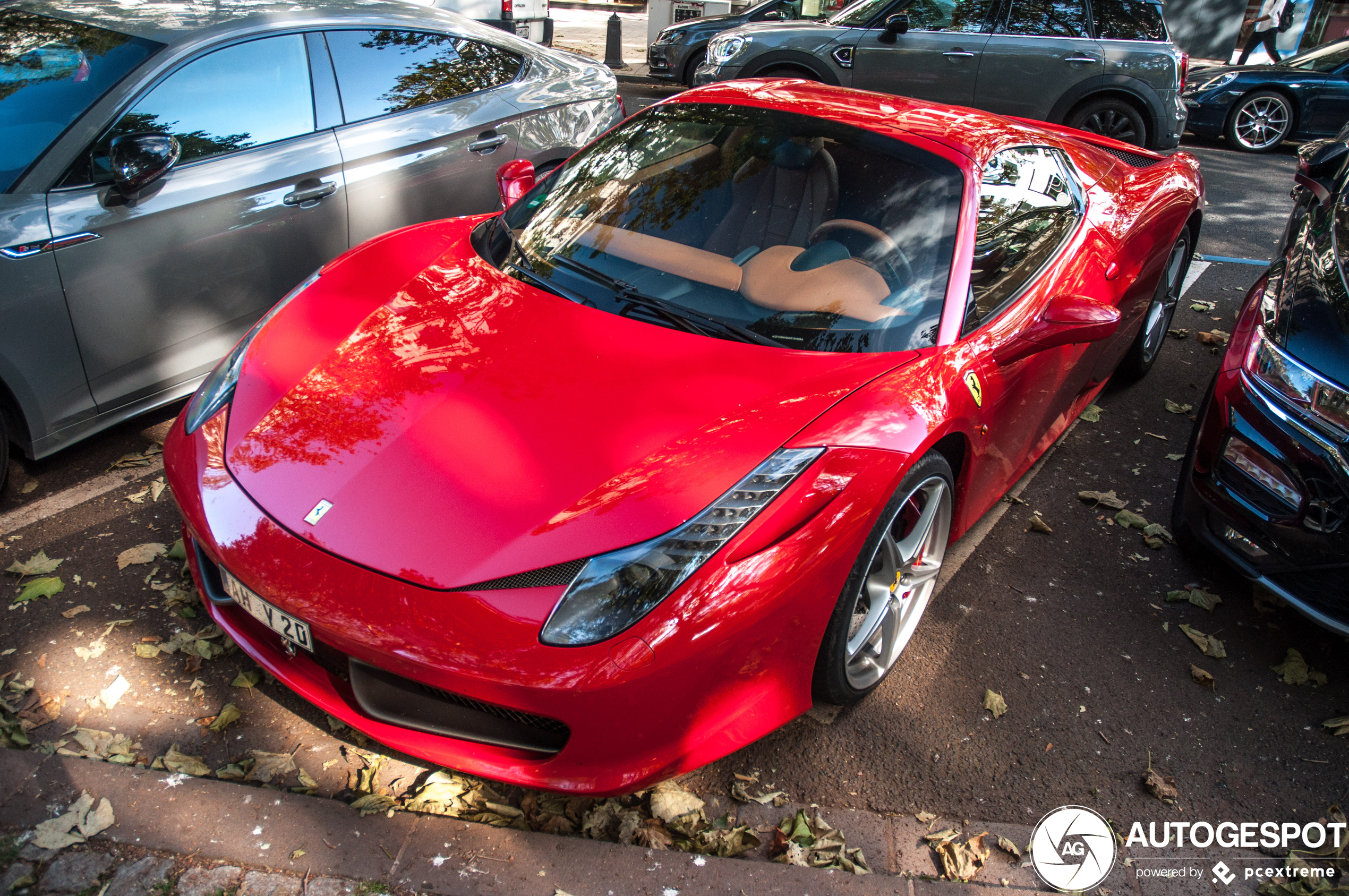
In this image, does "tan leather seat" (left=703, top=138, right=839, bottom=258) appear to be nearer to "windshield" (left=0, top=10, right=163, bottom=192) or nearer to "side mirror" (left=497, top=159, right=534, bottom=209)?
"side mirror" (left=497, top=159, right=534, bottom=209)

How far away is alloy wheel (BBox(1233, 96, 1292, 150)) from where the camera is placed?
32.4 ft

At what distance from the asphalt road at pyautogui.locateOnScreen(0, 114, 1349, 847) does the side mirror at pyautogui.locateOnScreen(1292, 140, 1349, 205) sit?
1894mm

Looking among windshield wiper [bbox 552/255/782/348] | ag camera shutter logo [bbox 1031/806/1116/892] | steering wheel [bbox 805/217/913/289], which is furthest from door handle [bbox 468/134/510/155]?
ag camera shutter logo [bbox 1031/806/1116/892]

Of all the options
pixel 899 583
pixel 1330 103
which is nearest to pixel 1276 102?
pixel 1330 103

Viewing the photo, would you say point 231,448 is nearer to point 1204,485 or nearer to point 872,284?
point 872,284

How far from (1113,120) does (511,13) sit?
256 inches

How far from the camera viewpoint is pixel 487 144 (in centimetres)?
447

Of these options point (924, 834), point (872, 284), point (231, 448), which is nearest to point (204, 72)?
point (231, 448)

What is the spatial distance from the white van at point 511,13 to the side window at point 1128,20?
563 cm

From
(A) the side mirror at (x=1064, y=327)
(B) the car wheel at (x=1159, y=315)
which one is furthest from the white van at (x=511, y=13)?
(A) the side mirror at (x=1064, y=327)

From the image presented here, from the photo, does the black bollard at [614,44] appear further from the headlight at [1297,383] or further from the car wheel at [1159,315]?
the headlight at [1297,383]

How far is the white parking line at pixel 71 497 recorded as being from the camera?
3.10 m

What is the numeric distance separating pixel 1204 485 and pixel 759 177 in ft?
5.86

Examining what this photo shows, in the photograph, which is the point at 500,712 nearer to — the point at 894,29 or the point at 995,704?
the point at 995,704
